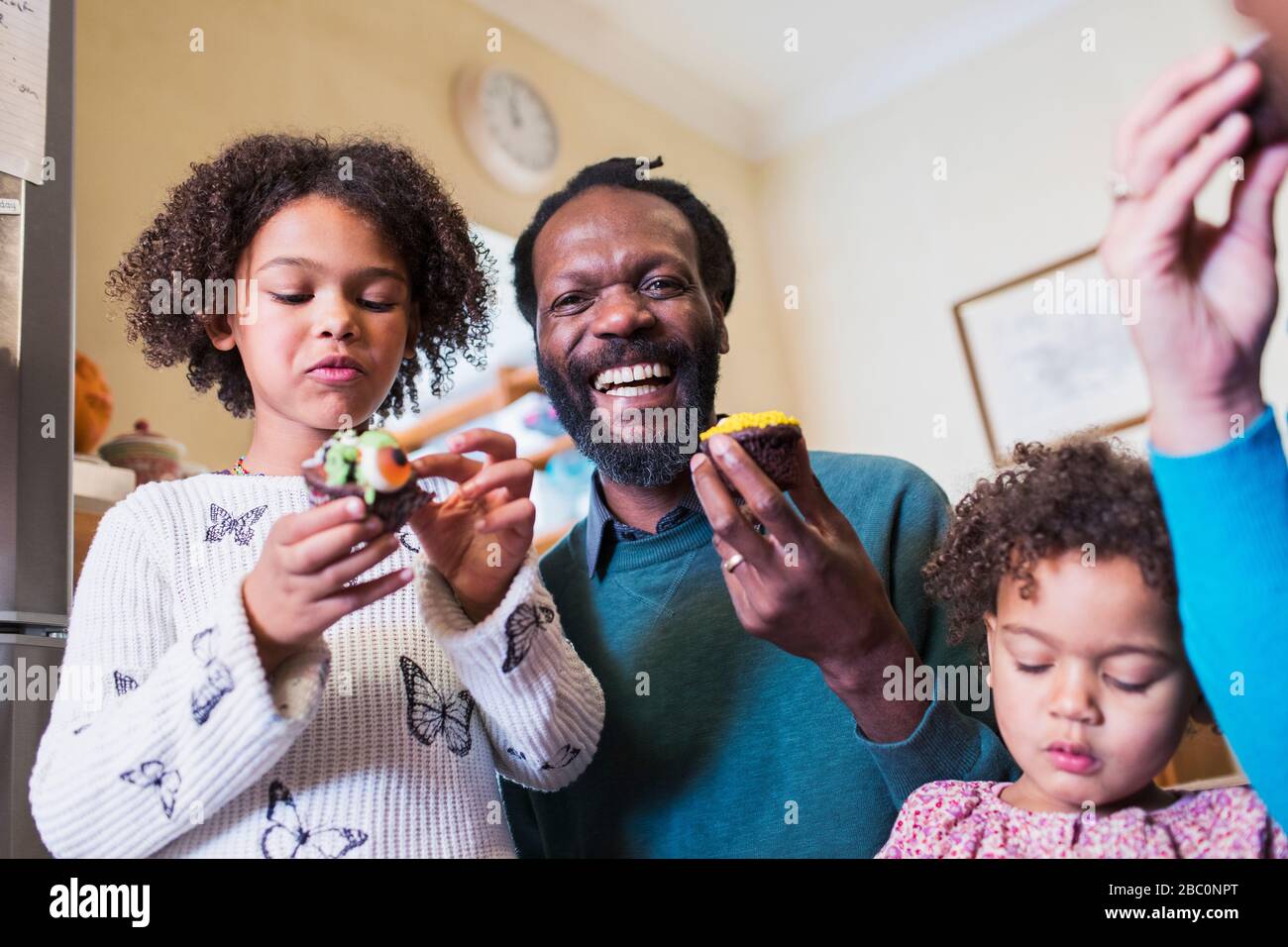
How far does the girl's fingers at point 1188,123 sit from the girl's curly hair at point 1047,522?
0.72 feet

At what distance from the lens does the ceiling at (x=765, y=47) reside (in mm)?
3648

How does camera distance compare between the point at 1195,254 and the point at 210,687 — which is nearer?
the point at 1195,254

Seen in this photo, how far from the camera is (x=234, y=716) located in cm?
79

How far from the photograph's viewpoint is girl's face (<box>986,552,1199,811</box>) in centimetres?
73

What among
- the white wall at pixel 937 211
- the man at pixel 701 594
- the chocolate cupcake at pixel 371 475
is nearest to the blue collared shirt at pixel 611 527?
the man at pixel 701 594

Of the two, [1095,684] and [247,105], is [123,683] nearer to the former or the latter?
[1095,684]

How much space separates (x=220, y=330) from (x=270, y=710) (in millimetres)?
533

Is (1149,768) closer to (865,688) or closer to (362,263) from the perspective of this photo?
(865,688)

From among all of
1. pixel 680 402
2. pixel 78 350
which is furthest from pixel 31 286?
pixel 78 350

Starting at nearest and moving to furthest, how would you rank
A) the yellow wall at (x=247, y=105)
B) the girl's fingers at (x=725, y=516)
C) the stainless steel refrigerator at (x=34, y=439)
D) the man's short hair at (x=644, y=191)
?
the girl's fingers at (x=725, y=516), the stainless steel refrigerator at (x=34, y=439), the man's short hair at (x=644, y=191), the yellow wall at (x=247, y=105)

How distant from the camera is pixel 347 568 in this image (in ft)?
2.56

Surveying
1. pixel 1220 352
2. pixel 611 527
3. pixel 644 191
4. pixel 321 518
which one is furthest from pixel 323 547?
pixel 644 191

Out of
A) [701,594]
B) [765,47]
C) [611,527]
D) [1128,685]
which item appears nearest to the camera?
[1128,685]

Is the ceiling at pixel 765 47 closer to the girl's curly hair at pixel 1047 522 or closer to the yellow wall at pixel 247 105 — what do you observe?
the yellow wall at pixel 247 105
